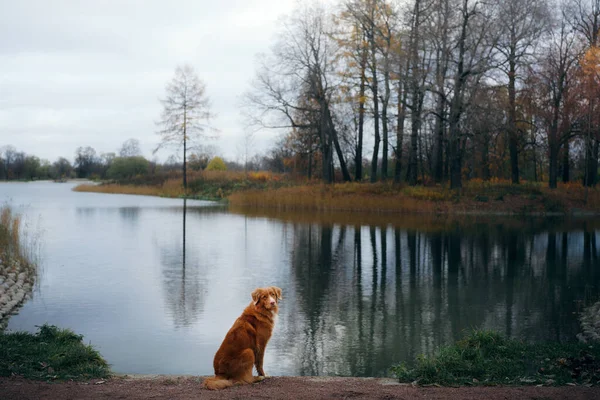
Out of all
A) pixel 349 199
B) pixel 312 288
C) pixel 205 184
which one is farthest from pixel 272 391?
pixel 205 184

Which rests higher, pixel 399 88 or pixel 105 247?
pixel 399 88

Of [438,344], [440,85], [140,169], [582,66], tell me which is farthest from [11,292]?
[140,169]

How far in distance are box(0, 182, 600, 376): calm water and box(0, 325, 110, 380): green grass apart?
68 cm

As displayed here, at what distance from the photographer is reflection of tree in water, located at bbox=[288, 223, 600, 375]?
349 inches

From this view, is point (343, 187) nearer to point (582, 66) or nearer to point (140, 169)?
point (582, 66)

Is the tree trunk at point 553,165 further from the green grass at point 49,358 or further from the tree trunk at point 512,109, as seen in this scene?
the green grass at point 49,358

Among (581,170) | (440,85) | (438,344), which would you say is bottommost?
(438,344)

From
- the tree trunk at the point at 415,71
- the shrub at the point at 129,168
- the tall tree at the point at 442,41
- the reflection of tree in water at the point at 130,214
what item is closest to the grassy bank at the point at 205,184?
the shrub at the point at 129,168

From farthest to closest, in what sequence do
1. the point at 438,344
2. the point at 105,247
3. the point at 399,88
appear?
the point at 399,88 → the point at 105,247 → the point at 438,344

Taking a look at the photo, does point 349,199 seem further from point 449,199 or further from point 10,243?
point 10,243

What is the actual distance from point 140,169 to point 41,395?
61332mm

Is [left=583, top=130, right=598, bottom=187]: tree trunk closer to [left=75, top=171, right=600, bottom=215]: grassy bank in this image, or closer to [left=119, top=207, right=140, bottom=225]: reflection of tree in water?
[left=75, top=171, right=600, bottom=215]: grassy bank

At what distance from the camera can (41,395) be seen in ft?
18.1

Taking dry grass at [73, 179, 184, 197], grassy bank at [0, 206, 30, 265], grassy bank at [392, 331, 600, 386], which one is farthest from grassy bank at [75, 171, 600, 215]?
grassy bank at [392, 331, 600, 386]
